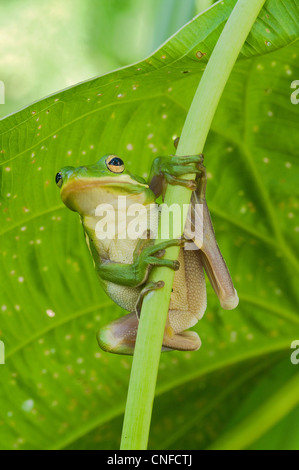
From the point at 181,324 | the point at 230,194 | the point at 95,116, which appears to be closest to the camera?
the point at 181,324

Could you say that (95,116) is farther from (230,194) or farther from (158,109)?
(230,194)

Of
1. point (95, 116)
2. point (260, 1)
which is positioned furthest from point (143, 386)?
point (95, 116)

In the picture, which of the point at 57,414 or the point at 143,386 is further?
the point at 57,414

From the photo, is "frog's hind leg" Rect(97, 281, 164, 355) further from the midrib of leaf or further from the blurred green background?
the blurred green background

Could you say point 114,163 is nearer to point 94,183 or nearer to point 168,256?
point 94,183

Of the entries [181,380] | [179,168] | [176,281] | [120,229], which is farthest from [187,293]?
[181,380]

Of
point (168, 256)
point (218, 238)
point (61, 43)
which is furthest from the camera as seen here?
point (61, 43)

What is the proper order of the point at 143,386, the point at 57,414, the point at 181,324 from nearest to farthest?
the point at 143,386
the point at 181,324
the point at 57,414
